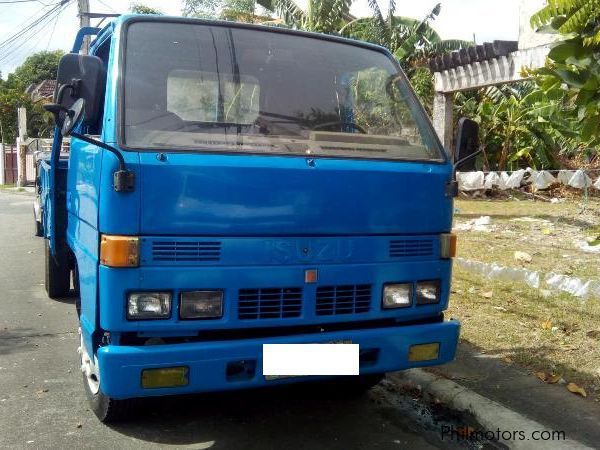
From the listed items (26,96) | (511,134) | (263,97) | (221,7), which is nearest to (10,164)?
(26,96)

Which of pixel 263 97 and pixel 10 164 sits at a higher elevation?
pixel 263 97

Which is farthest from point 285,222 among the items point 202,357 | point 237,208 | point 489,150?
point 489,150

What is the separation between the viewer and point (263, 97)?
3.52 meters

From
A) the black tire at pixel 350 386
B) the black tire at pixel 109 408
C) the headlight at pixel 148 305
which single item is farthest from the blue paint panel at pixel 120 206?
the black tire at pixel 350 386

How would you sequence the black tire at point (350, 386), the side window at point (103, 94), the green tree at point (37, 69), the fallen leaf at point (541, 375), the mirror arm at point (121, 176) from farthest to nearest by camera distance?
1. the green tree at point (37, 69)
2. the fallen leaf at point (541, 375)
3. the black tire at point (350, 386)
4. the side window at point (103, 94)
5. the mirror arm at point (121, 176)

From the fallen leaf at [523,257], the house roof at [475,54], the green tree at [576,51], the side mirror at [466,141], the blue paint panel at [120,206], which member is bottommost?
the fallen leaf at [523,257]

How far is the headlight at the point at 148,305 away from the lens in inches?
115

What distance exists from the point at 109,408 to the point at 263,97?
193 cm

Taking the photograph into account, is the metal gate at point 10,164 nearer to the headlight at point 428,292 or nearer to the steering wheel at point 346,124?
the steering wheel at point 346,124

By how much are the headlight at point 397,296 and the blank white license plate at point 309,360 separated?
32 cm

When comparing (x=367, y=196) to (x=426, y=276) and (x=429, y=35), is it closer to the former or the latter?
(x=426, y=276)

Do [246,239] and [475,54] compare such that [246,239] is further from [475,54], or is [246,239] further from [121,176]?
[475,54]

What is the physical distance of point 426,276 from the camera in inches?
137

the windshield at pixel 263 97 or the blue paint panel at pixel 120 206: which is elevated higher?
the windshield at pixel 263 97
